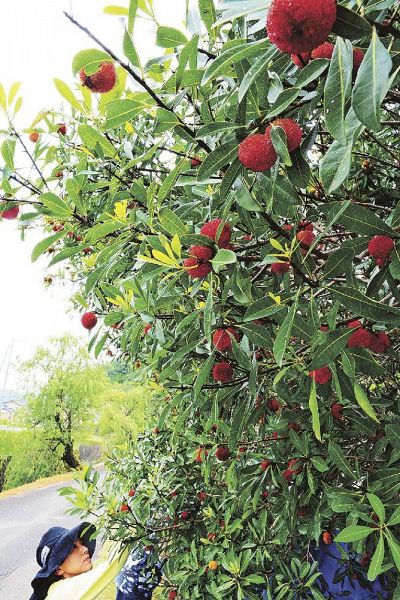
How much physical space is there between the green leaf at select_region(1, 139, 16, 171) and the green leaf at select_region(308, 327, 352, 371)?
663mm

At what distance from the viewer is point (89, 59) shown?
1.75 ft

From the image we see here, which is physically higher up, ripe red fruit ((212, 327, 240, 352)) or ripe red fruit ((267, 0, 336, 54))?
ripe red fruit ((267, 0, 336, 54))

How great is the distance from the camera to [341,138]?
1.24ft

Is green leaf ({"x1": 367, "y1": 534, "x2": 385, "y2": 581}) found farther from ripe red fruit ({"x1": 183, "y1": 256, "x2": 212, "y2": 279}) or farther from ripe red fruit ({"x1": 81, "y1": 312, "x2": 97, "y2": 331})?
ripe red fruit ({"x1": 81, "y1": 312, "x2": 97, "y2": 331})

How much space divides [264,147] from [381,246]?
0.20 meters

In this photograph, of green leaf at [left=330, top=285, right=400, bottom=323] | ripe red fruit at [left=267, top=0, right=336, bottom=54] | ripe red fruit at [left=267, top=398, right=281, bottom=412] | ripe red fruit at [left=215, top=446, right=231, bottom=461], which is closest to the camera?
ripe red fruit at [left=267, top=0, right=336, bottom=54]

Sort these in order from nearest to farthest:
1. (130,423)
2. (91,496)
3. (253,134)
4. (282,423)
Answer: (253,134), (282,423), (91,496), (130,423)

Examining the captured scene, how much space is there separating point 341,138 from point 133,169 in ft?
2.58

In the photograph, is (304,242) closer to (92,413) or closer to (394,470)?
(394,470)

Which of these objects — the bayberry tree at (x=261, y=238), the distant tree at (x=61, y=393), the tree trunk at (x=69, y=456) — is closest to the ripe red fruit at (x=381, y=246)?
the bayberry tree at (x=261, y=238)

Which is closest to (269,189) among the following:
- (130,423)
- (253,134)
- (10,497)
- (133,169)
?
(253,134)

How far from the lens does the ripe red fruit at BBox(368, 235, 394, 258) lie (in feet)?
1.88

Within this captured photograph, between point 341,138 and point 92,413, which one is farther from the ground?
point 341,138

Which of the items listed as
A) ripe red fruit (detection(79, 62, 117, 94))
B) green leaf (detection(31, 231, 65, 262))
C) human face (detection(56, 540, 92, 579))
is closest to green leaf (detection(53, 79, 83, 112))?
ripe red fruit (detection(79, 62, 117, 94))
